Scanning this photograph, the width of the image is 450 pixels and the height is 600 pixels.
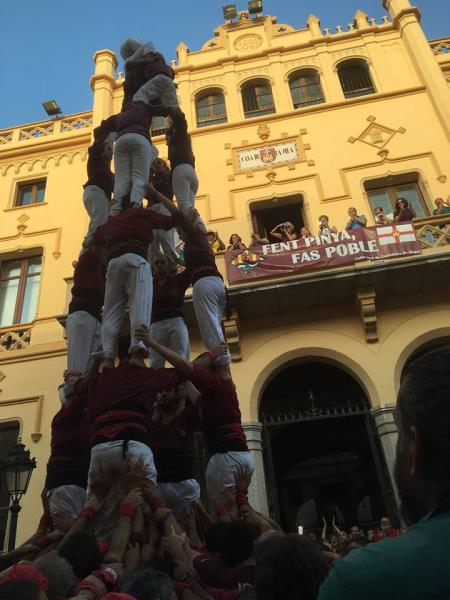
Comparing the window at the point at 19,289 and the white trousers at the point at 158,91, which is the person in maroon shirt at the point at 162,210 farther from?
the window at the point at 19,289

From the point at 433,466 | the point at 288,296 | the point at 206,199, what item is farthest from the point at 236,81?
the point at 433,466

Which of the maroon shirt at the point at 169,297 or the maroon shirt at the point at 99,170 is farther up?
the maroon shirt at the point at 99,170

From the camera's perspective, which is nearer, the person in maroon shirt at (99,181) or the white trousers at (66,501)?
the white trousers at (66,501)

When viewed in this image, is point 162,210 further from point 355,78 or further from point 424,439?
point 355,78

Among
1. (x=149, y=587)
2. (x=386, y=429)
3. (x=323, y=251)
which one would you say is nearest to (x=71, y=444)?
(x=149, y=587)

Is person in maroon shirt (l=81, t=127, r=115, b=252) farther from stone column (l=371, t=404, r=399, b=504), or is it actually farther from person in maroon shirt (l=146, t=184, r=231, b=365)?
stone column (l=371, t=404, r=399, b=504)

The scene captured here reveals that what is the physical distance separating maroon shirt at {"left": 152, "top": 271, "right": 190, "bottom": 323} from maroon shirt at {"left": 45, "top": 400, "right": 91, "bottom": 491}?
4.37 ft

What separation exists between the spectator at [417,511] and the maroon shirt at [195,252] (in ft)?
13.1

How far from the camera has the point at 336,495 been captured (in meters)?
13.3

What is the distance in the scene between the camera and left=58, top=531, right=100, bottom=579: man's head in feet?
9.30

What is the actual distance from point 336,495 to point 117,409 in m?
11.0

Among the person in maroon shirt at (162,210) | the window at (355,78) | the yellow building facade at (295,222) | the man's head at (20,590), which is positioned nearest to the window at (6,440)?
the yellow building facade at (295,222)

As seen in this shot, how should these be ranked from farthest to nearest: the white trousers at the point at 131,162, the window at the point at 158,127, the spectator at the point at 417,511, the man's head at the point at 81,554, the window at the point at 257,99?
1. the window at the point at 158,127
2. the window at the point at 257,99
3. the white trousers at the point at 131,162
4. the man's head at the point at 81,554
5. the spectator at the point at 417,511

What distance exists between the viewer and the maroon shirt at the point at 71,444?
4.40 metres
